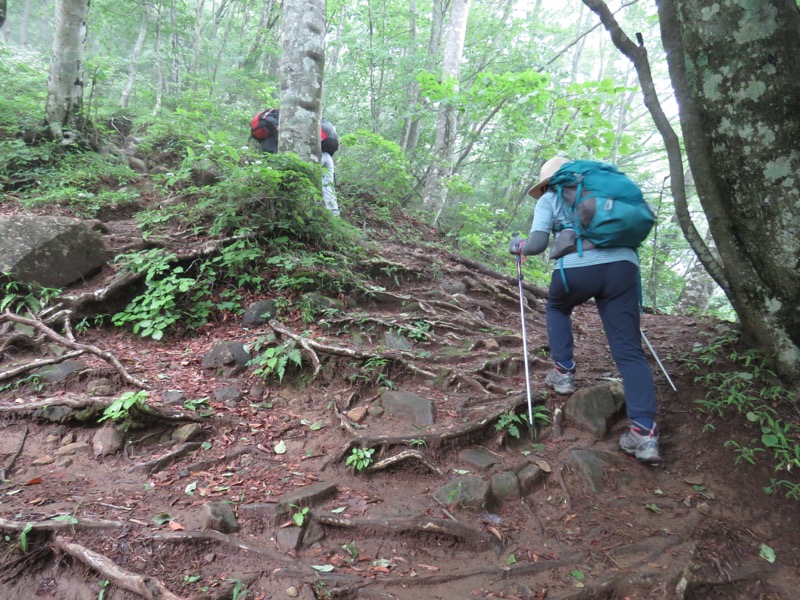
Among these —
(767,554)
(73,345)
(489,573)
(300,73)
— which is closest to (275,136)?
(300,73)

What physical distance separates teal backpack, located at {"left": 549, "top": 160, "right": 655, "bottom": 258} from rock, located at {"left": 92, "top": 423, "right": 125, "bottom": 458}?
417 centimetres

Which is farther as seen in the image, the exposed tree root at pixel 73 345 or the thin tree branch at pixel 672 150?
the exposed tree root at pixel 73 345

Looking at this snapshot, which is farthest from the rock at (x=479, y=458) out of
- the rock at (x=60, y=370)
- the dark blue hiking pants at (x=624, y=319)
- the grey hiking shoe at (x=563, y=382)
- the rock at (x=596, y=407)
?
the rock at (x=60, y=370)

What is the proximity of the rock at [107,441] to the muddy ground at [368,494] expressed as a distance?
0.20 ft

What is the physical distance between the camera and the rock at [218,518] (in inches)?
112

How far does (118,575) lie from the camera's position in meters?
2.37

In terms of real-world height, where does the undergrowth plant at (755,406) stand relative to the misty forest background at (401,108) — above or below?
below

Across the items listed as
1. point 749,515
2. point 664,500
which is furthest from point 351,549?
point 749,515

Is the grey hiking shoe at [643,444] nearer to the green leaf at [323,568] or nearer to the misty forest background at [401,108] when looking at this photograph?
the green leaf at [323,568]

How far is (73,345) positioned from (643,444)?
5824 mm

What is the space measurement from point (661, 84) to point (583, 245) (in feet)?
85.5

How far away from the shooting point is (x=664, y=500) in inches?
127

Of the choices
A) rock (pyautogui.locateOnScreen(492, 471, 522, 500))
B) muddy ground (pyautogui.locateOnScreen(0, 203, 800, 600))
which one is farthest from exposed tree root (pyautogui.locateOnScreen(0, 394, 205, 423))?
rock (pyautogui.locateOnScreen(492, 471, 522, 500))

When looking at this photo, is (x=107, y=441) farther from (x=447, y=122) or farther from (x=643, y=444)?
(x=447, y=122)
